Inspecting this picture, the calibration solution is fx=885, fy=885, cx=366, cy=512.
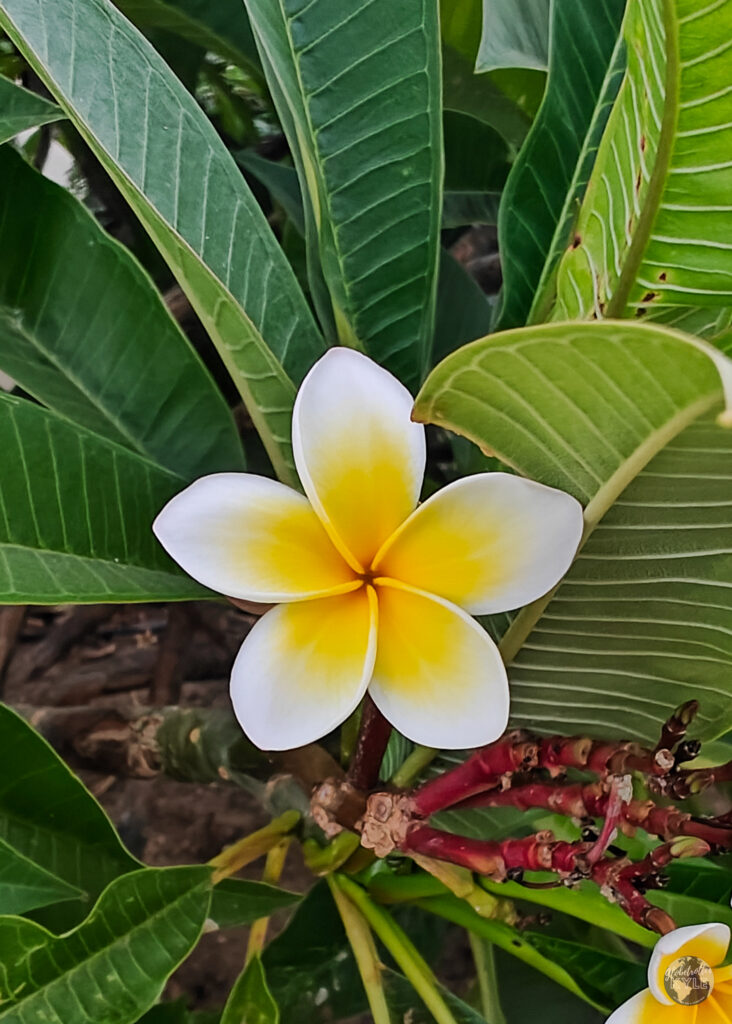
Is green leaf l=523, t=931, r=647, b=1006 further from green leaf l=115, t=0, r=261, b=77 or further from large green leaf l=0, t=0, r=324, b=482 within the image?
green leaf l=115, t=0, r=261, b=77

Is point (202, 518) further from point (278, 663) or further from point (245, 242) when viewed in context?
point (245, 242)

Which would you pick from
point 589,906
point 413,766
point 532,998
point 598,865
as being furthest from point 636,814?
point 532,998

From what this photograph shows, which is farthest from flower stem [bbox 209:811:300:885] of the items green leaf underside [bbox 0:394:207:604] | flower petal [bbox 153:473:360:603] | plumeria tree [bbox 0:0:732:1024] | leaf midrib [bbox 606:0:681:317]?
leaf midrib [bbox 606:0:681:317]

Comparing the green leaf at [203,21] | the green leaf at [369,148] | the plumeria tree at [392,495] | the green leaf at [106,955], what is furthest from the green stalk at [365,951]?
the green leaf at [203,21]

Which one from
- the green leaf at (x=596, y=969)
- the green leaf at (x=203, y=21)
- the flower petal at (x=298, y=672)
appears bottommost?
the green leaf at (x=596, y=969)

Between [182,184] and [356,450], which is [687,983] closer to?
[356,450]

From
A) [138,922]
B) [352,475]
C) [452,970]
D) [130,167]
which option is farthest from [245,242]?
[452,970]

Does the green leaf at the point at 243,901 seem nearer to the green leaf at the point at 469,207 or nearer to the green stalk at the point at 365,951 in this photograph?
the green stalk at the point at 365,951
